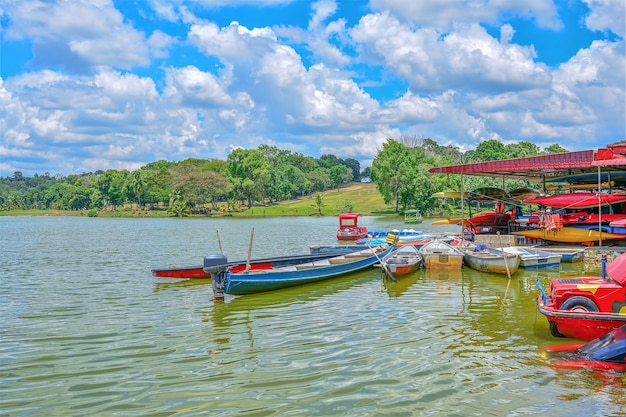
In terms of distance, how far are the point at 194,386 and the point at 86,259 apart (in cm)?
2498

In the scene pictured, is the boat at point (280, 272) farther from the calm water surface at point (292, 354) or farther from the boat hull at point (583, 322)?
the boat hull at point (583, 322)

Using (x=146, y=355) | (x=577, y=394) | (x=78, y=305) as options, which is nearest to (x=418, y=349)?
(x=577, y=394)

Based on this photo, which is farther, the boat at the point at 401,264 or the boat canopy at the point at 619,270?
the boat at the point at 401,264

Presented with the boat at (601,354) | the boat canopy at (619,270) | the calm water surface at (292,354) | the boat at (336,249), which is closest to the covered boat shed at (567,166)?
the boat at (336,249)

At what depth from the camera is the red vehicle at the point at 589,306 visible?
1046cm

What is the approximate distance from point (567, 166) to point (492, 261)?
28.5ft

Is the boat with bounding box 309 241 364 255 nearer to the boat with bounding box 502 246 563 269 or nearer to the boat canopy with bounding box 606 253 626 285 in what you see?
the boat with bounding box 502 246 563 269

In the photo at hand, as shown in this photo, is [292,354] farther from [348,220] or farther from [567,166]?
[348,220]

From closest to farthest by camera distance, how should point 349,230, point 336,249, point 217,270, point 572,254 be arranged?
point 217,270, point 572,254, point 336,249, point 349,230

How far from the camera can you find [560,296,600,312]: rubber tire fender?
35.7 feet

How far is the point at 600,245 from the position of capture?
2541cm

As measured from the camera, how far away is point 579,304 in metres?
11.0

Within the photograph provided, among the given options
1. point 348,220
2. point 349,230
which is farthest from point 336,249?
point 348,220

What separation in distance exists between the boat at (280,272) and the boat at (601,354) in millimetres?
10080
